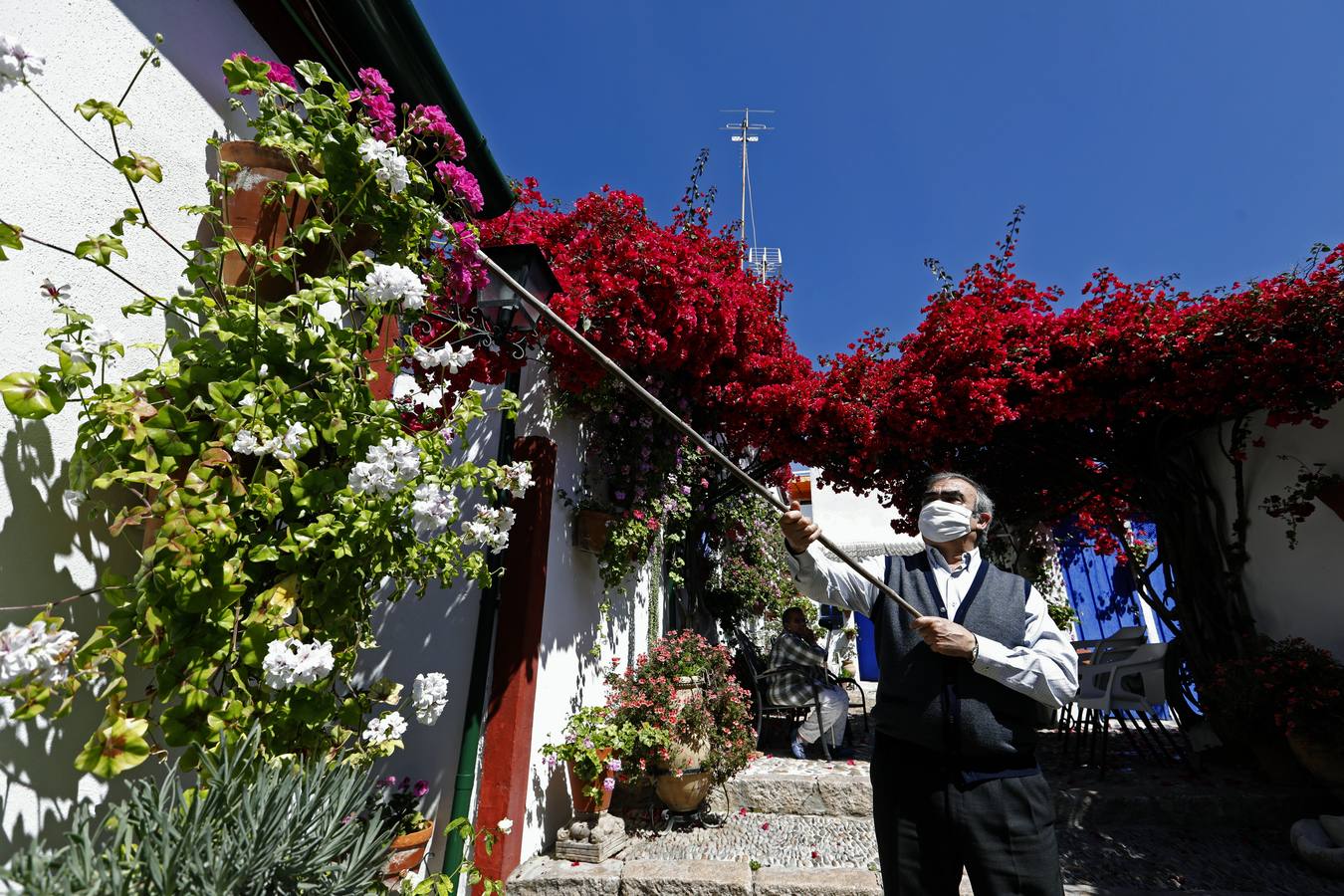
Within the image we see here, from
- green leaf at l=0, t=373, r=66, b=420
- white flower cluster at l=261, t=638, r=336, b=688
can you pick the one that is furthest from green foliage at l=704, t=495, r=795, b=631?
green leaf at l=0, t=373, r=66, b=420

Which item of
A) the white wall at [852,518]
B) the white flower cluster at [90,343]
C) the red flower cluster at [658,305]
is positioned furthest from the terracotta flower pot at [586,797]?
the white wall at [852,518]

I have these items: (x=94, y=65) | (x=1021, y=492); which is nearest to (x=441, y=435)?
(x=94, y=65)

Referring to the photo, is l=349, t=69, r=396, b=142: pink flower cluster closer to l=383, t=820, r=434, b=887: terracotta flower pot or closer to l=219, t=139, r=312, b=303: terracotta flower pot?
l=219, t=139, r=312, b=303: terracotta flower pot

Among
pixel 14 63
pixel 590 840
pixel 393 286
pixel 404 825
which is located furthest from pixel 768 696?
pixel 14 63

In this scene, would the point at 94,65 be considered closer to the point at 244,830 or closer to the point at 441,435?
the point at 441,435

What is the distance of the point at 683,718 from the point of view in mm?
4320

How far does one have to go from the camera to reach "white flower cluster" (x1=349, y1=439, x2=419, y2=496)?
5.29 feet

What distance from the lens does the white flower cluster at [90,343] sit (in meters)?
1.45

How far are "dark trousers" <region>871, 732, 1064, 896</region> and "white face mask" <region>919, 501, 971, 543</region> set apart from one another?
0.76 meters

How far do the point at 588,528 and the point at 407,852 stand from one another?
6.83ft

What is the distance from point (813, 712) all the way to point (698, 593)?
1.81m

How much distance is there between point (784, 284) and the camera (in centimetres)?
615

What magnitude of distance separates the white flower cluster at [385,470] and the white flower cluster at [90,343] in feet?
1.88

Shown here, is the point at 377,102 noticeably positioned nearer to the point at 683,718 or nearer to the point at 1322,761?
the point at 683,718
